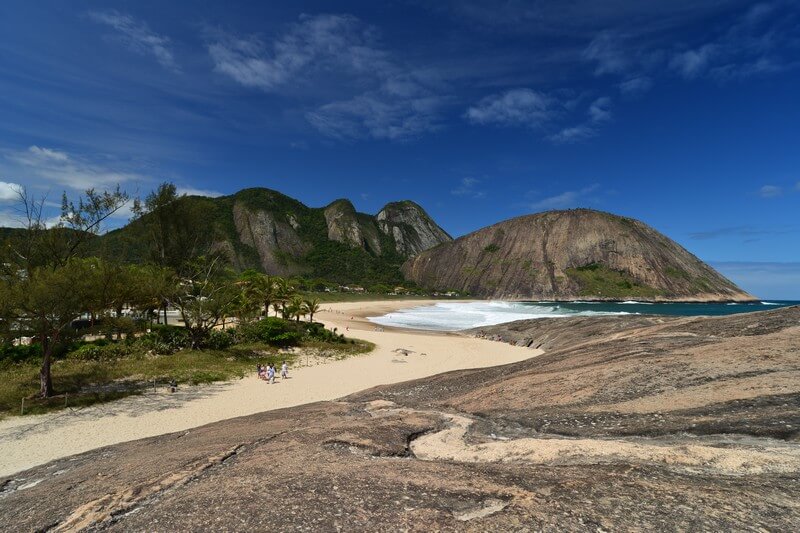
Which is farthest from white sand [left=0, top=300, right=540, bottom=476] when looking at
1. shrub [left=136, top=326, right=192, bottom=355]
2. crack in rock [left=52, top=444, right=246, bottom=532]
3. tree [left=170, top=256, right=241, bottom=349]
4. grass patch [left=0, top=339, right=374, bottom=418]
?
crack in rock [left=52, top=444, right=246, bottom=532]

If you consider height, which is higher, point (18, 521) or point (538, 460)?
point (538, 460)

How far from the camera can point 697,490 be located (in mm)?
4957

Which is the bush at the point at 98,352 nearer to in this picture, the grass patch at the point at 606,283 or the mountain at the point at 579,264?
the mountain at the point at 579,264

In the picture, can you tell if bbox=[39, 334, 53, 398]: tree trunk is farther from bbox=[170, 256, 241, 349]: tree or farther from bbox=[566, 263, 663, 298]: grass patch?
bbox=[566, 263, 663, 298]: grass patch

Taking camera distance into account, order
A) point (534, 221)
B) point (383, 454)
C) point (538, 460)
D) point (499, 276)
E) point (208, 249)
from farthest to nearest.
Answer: point (534, 221)
point (499, 276)
point (208, 249)
point (383, 454)
point (538, 460)

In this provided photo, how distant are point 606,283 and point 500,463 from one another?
161 meters

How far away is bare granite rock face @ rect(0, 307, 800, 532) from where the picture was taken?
189 inches

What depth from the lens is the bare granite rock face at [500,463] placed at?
4789 mm

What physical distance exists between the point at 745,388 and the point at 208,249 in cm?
4291

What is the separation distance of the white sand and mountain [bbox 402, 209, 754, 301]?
12874 cm

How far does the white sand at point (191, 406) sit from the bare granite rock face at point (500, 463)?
17.9 ft

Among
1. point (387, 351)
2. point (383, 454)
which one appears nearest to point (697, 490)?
point (383, 454)

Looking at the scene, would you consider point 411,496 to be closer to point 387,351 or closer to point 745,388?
point 745,388

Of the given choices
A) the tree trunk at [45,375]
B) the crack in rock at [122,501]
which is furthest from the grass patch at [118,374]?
the crack in rock at [122,501]
